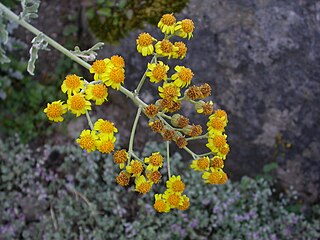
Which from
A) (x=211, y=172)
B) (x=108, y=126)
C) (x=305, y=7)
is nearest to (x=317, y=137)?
(x=305, y=7)

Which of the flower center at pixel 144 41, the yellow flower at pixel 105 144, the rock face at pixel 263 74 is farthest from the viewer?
the rock face at pixel 263 74

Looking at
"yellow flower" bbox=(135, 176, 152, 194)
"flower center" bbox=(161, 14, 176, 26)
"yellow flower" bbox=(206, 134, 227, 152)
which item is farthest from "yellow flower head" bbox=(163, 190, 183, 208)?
"flower center" bbox=(161, 14, 176, 26)

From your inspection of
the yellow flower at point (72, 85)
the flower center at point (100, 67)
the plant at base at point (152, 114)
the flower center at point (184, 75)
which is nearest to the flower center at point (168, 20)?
the plant at base at point (152, 114)

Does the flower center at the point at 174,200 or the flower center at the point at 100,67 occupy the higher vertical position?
the flower center at the point at 100,67

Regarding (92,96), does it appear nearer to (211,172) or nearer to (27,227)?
(211,172)

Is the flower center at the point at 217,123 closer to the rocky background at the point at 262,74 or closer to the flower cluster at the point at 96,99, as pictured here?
the flower cluster at the point at 96,99

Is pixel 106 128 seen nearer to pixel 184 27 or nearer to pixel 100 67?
pixel 100 67

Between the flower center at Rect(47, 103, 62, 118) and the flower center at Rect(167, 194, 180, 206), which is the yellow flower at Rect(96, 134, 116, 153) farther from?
the flower center at Rect(167, 194, 180, 206)
